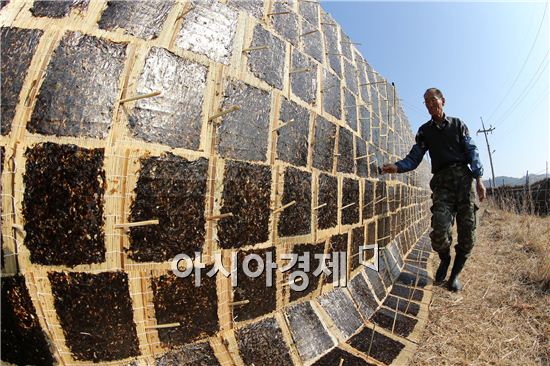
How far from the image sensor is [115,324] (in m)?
1.30

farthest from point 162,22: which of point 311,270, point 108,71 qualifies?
point 311,270

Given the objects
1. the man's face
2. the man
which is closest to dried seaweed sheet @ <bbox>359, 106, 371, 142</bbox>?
the man

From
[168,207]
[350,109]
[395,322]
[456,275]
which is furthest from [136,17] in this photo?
[456,275]

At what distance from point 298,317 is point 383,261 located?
1.59 metres

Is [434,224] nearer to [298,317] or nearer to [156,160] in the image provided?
[298,317]

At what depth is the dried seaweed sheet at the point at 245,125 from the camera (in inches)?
60.8

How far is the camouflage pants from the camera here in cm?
308

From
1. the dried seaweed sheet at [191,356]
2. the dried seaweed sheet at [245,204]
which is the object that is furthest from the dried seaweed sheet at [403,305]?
the dried seaweed sheet at [191,356]

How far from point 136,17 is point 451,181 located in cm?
298

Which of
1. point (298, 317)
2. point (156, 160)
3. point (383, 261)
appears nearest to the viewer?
point (156, 160)

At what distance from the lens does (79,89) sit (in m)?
1.27

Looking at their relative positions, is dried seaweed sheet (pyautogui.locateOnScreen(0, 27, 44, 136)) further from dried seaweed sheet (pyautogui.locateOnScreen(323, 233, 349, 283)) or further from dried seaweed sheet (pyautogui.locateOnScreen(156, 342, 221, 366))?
dried seaweed sheet (pyautogui.locateOnScreen(323, 233, 349, 283))

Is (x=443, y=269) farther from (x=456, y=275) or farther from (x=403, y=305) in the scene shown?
(x=403, y=305)

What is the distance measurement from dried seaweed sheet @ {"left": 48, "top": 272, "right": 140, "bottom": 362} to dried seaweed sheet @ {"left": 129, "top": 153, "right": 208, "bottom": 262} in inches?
6.0
